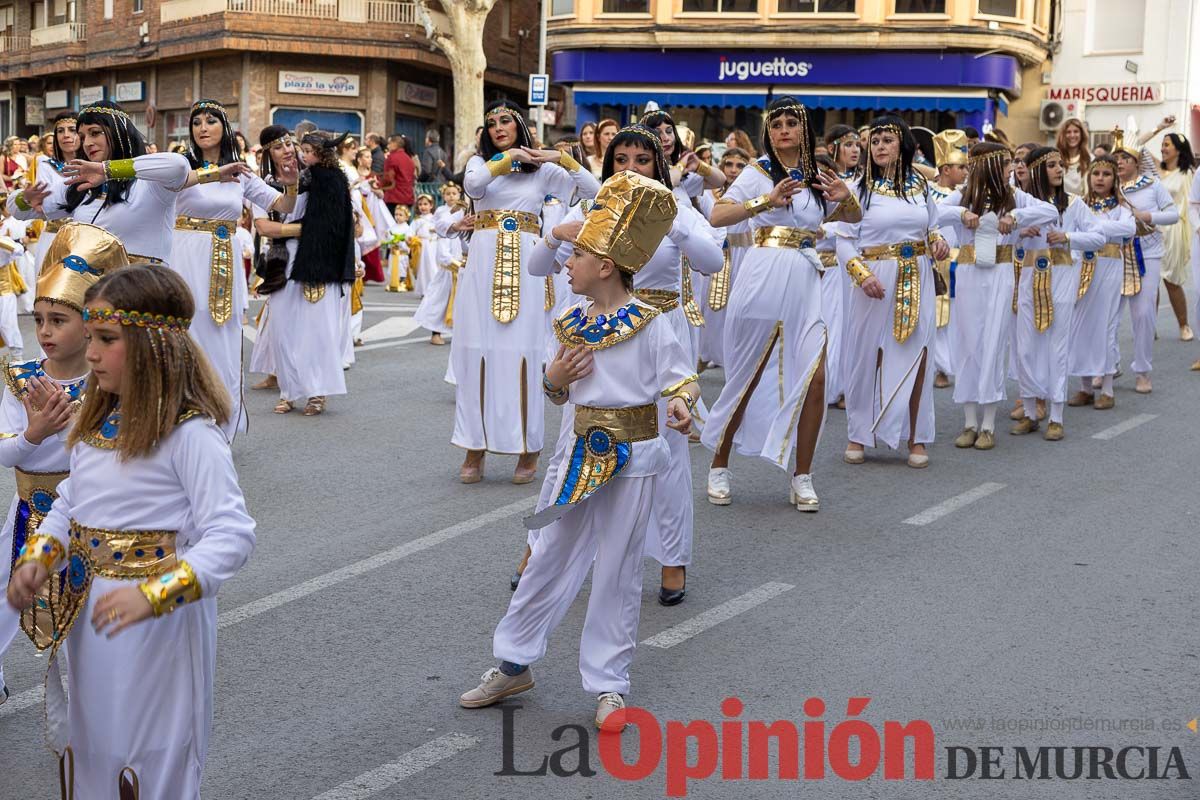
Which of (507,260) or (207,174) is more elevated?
(207,174)

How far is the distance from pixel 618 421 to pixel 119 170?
358 centimetres

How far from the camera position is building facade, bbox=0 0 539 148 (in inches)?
1601

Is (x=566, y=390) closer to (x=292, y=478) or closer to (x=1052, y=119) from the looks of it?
(x=292, y=478)

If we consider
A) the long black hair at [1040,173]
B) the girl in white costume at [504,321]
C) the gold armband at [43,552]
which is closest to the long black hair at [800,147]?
the girl in white costume at [504,321]

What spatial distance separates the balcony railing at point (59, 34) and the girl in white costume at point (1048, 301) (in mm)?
44773

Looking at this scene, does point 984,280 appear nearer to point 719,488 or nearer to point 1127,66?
point 719,488

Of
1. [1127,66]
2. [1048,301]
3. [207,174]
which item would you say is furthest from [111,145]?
[1127,66]

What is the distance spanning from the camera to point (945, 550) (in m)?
7.60

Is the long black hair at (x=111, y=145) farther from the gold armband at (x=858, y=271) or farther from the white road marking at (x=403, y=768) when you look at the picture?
the gold armband at (x=858, y=271)

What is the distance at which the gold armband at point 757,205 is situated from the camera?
765 cm

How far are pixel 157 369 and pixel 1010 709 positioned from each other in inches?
128

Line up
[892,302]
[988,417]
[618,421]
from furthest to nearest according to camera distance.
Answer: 1. [988,417]
2. [892,302]
3. [618,421]

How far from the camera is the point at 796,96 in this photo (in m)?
35.9

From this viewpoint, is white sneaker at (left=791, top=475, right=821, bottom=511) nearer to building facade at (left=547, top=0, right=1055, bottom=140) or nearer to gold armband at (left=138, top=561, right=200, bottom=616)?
gold armband at (left=138, top=561, right=200, bottom=616)
